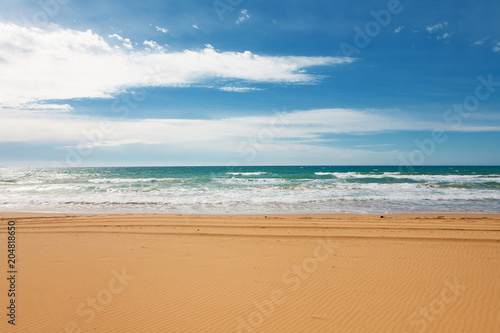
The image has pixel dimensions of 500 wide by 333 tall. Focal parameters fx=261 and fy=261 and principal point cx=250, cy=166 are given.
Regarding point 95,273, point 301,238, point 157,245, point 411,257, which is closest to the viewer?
point 95,273

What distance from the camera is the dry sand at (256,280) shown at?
154 inches

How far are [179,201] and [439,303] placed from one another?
16.0m

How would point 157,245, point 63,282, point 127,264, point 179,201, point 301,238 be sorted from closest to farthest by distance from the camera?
point 63,282 → point 127,264 → point 157,245 → point 301,238 → point 179,201

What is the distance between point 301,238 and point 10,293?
22.8ft

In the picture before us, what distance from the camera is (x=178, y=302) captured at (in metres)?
4.44

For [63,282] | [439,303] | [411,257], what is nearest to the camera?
[439,303]

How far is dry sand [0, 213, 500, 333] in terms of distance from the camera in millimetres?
3914

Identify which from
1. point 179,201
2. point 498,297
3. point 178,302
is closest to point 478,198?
point 498,297

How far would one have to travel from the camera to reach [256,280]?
5.28 meters

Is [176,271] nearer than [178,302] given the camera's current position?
No

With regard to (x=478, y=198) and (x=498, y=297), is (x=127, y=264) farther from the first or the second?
(x=478, y=198)

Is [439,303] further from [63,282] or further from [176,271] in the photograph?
[63,282]

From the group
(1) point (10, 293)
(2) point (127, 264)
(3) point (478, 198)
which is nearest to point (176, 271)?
(2) point (127, 264)

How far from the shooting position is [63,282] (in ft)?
16.6
